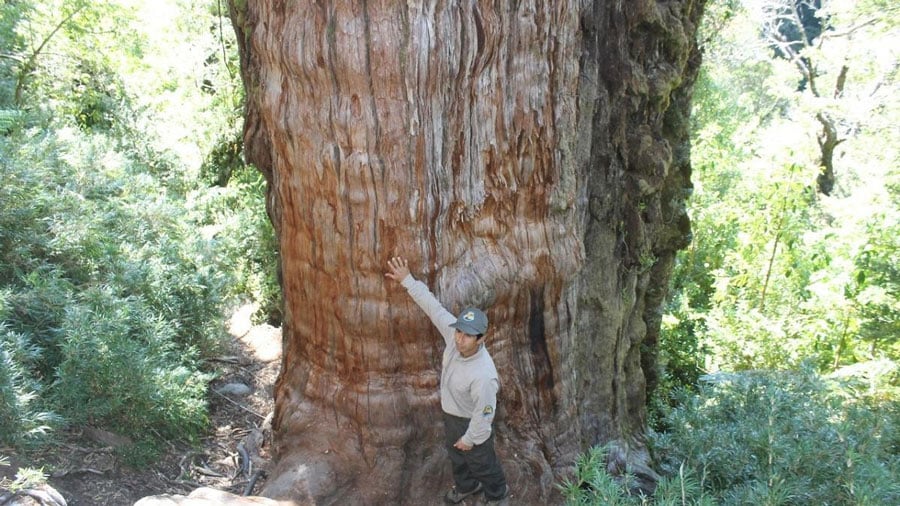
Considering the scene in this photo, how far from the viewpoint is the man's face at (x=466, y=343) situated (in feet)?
11.9

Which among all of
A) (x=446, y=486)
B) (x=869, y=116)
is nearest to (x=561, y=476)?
(x=446, y=486)

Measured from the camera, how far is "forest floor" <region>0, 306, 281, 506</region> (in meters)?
4.66

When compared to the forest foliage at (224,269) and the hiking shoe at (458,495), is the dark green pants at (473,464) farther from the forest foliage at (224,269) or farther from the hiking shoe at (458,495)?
the forest foliage at (224,269)

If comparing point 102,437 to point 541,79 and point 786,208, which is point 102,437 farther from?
point 786,208

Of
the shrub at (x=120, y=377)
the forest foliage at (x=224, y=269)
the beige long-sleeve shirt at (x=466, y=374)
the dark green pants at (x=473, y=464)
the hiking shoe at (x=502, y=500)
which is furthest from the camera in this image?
the shrub at (x=120, y=377)

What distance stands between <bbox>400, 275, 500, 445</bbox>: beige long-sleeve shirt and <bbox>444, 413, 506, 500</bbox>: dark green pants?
0.43 feet

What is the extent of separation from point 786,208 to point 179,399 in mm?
8022

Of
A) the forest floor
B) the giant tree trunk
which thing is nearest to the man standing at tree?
the giant tree trunk

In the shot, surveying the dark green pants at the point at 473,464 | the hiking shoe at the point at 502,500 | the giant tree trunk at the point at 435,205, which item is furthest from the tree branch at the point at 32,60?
the hiking shoe at the point at 502,500

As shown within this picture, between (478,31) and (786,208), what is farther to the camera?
(786,208)

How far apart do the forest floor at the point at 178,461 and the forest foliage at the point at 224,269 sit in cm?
14

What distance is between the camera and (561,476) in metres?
4.34

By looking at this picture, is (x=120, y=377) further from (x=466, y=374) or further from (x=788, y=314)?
(x=788, y=314)

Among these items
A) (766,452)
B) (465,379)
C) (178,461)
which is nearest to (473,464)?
(465,379)
